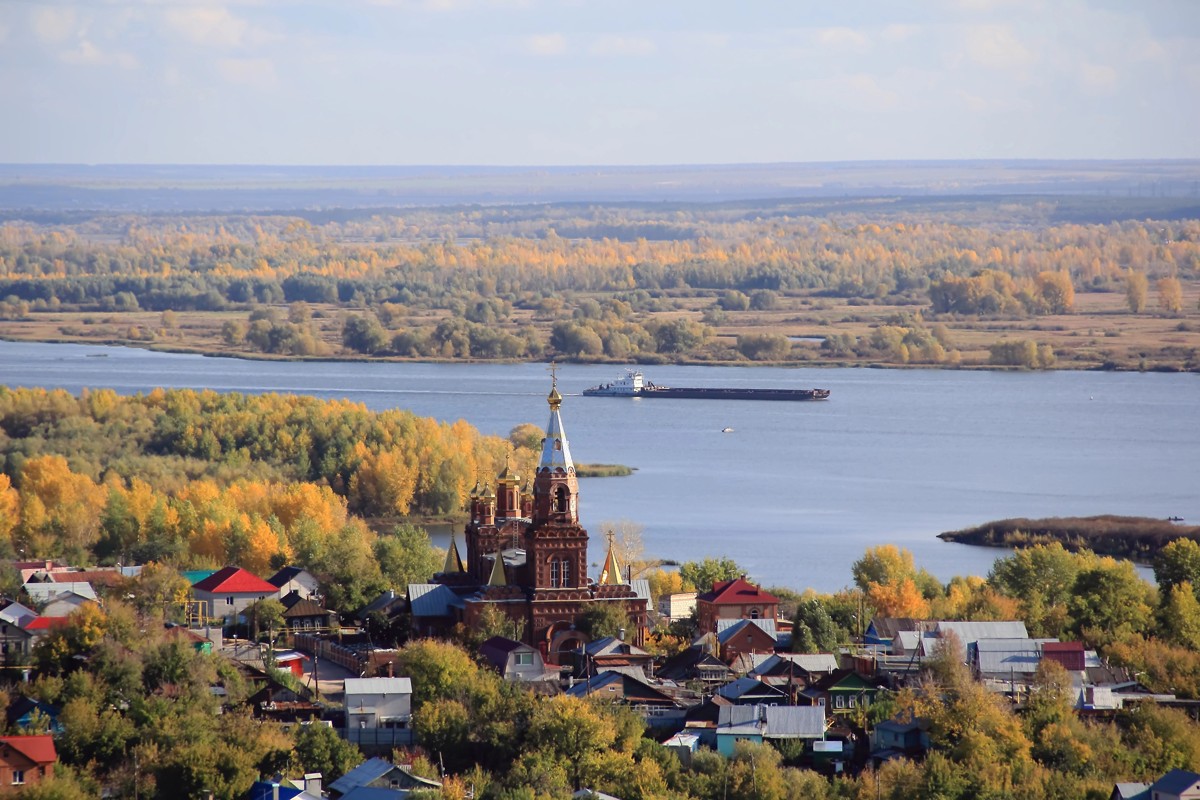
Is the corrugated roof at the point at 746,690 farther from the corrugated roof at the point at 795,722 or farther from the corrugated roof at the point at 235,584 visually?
the corrugated roof at the point at 235,584

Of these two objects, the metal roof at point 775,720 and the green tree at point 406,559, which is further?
the green tree at point 406,559

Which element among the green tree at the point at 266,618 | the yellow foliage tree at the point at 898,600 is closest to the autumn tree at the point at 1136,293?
the yellow foliage tree at the point at 898,600

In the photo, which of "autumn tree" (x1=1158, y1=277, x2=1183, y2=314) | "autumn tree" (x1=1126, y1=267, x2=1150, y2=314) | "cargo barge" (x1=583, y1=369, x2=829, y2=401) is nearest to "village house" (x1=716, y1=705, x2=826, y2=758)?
"cargo barge" (x1=583, y1=369, x2=829, y2=401)

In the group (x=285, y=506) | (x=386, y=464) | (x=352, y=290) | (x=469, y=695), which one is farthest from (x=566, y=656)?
(x=352, y=290)

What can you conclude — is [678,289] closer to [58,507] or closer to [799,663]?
[58,507]

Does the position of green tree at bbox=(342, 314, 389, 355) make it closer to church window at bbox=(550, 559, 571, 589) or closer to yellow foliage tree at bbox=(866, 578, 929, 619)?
yellow foliage tree at bbox=(866, 578, 929, 619)

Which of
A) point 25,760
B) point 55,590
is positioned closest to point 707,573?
point 55,590

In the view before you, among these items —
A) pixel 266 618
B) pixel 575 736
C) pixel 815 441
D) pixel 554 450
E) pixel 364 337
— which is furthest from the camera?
pixel 364 337
